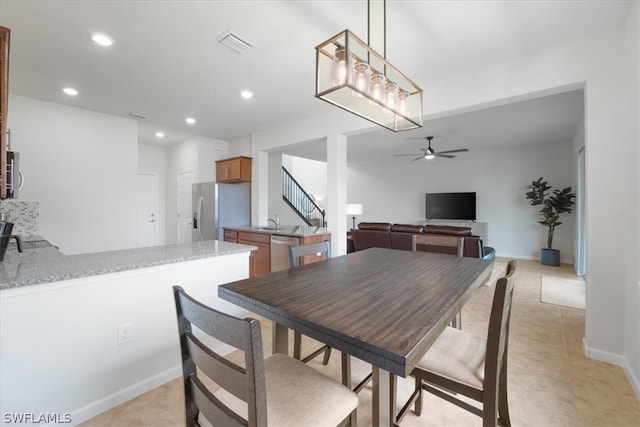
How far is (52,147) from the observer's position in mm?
3811

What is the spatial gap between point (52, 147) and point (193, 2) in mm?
3386

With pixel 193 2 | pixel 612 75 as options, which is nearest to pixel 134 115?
pixel 193 2

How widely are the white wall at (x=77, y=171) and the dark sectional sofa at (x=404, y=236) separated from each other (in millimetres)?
3848

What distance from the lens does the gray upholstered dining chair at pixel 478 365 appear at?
1.05 meters

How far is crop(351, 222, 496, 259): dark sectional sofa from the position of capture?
4.02 metres

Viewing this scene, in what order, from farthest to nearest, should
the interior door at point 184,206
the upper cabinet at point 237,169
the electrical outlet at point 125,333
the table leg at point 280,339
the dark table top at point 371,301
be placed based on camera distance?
the interior door at point 184,206
the upper cabinet at point 237,169
the electrical outlet at point 125,333
the table leg at point 280,339
the dark table top at point 371,301

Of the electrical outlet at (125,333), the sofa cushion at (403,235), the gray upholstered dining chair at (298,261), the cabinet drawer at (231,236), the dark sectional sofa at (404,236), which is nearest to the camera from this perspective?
the electrical outlet at (125,333)

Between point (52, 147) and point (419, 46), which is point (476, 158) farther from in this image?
point (52, 147)

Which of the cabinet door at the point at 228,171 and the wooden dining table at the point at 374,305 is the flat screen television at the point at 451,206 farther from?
the wooden dining table at the point at 374,305

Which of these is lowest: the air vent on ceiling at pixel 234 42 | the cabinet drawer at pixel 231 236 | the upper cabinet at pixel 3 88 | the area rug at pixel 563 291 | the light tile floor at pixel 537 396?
the light tile floor at pixel 537 396

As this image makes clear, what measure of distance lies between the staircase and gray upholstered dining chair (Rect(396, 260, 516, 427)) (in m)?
5.49

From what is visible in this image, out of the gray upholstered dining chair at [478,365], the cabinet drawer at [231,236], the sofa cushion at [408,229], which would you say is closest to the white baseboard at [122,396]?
the gray upholstered dining chair at [478,365]

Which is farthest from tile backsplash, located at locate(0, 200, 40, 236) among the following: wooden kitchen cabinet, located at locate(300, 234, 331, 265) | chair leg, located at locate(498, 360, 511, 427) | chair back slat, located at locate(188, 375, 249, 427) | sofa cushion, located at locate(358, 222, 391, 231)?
chair leg, located at locate(498, 360, 511, 427)

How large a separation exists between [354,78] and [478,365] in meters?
1.50
